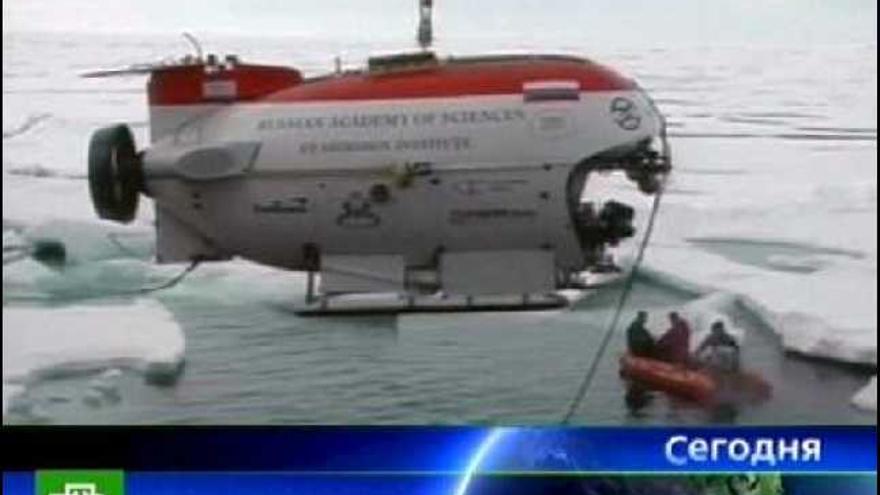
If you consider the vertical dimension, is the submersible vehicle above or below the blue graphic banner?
above

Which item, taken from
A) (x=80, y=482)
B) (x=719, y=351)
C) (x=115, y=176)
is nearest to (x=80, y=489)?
(x=80, y=482)

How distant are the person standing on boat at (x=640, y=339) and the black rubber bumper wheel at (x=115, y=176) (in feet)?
2.39

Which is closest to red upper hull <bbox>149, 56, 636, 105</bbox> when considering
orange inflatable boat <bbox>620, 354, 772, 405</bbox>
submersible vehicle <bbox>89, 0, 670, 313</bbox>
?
submersible vehicle <bbox>89, 0, 670, 313</bbox>

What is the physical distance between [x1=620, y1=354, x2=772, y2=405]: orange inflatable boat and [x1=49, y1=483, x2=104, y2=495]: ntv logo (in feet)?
2.53

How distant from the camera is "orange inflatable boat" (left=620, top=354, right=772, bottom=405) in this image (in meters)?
2.30

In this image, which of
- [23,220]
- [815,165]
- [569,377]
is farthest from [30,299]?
[815,165]

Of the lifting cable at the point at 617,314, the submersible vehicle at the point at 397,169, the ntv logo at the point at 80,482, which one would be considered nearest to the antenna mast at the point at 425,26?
the submersible vehicle at the point at 397,169

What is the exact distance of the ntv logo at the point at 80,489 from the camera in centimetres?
232

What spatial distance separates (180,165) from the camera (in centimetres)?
231

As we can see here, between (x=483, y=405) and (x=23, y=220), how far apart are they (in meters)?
0.71

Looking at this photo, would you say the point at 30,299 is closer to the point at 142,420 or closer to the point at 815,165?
the point at 142,420

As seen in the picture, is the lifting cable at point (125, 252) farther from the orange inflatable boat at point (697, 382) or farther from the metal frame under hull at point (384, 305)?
the orange inflatable boat at point (697, 382)

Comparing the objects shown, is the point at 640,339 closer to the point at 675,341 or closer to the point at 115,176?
the point at 675,341

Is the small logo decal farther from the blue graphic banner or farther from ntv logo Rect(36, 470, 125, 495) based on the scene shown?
ntv logo Rect(36, 470, 125, 495)
